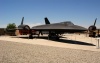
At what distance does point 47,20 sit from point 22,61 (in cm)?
3112

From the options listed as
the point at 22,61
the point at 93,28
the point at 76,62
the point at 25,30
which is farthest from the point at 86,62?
the point at 93,28

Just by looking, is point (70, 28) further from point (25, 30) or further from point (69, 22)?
point (25, 30)

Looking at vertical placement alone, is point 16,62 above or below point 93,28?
below

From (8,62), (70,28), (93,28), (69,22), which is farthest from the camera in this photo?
(93,28)

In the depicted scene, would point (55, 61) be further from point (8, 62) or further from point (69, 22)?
point (69, 22)

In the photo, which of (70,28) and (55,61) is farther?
(70,28)

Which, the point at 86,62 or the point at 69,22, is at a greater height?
the point at 69,22

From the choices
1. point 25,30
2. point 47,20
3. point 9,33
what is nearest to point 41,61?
point 25,30

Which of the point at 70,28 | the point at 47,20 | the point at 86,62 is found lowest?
the point at 86,62

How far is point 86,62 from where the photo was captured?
804 cm

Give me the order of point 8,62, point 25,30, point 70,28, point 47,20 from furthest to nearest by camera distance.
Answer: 1. point 47,20
2. point 25,30
3. point 70,28
4. point 8,62

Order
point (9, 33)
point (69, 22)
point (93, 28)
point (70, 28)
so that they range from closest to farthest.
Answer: point (70, 28)
point (69, 22)
point (93, 28)
point (9, 33)

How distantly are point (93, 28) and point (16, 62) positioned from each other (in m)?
25.7

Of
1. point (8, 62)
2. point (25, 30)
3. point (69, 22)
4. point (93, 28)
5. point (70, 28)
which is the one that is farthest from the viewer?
point (93, 28)
